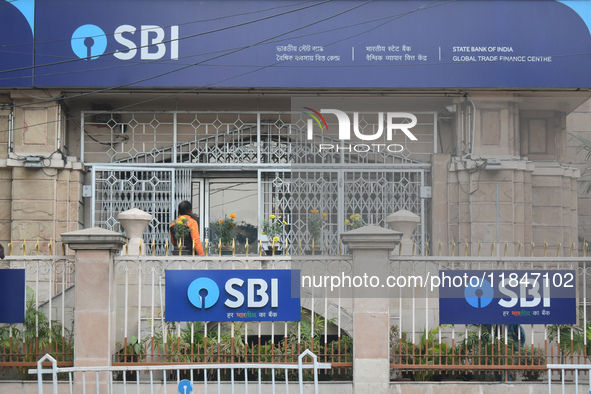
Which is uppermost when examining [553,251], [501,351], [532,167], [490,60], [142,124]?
[490,60]

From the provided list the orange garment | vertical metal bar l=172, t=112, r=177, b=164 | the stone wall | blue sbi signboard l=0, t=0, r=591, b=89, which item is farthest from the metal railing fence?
blue sbi signboard l=0, t=0, r=591, b=89

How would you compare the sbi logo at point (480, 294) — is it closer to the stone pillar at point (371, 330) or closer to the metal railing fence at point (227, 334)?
the stone pillar at point (371, 330)

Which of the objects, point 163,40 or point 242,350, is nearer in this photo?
point 242,350

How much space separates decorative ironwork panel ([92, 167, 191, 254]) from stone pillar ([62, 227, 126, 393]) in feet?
16.8

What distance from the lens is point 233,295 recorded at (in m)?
9.30

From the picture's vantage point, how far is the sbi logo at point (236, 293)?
926 centimetres

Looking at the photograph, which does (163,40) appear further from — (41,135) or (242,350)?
(242,350)

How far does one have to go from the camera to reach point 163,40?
13844 millimetres

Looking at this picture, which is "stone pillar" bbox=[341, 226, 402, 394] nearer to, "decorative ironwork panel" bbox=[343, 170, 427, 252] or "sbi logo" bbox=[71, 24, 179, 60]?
"decorative ironwork panel" bbox=[343, 170, 427, 252]

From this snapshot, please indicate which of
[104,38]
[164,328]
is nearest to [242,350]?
[164,328]

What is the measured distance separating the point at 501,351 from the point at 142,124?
334 inches

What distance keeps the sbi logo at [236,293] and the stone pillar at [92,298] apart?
3.43ft

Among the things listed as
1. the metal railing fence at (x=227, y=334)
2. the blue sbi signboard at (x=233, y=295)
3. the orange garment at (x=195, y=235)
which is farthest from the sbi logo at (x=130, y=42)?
the blue sbi signboard at (x=233, y=295)

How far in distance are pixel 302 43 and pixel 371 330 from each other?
672 cm
